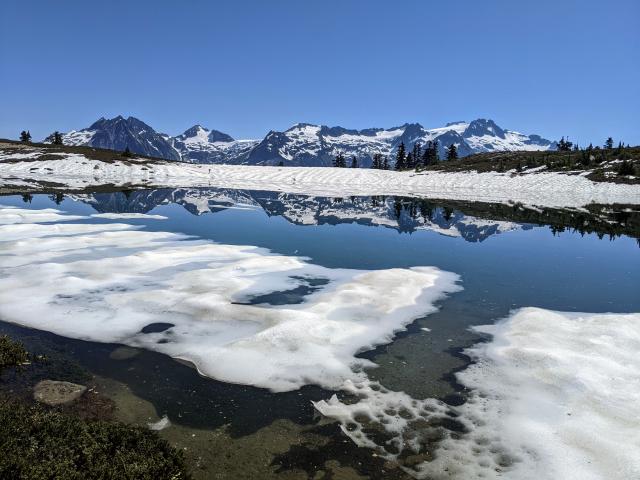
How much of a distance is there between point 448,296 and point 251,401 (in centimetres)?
917

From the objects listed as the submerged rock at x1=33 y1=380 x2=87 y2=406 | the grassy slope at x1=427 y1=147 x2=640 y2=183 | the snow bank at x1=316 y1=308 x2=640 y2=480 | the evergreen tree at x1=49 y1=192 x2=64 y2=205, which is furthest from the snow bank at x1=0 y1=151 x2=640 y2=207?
the submerged rock at x1=33 y1=380 x2=87 y2=406

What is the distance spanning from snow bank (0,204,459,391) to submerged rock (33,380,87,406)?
2176 millimetres

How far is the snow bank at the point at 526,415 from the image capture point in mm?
6910

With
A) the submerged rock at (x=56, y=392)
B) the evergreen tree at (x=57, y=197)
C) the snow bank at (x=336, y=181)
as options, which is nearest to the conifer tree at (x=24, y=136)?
the snow bank at (x=336, y=181)

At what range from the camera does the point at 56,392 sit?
330 inches

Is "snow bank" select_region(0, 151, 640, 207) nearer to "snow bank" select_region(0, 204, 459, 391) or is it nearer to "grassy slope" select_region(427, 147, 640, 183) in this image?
"grassy slope" select_region(427, 147, 640, 183)

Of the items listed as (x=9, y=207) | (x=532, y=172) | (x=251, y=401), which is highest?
(x=532, y=172)

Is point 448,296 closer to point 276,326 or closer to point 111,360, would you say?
point 276,326

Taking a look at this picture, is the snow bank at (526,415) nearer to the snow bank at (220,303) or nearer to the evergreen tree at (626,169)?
the snow bank at (220,303)

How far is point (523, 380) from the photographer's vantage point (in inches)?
377

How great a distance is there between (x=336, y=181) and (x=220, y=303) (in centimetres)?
7290

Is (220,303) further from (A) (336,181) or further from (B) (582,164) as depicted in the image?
(B) (582,164)

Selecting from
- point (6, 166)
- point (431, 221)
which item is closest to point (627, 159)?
point (431, 221)

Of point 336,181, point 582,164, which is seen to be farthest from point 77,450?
point 582,164
